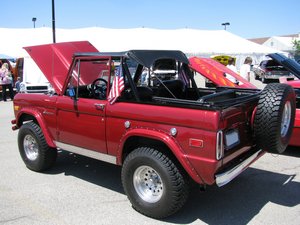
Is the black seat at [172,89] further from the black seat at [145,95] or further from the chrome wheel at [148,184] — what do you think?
the chrome wheel at [148,184]

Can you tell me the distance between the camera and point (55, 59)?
575 centimetres

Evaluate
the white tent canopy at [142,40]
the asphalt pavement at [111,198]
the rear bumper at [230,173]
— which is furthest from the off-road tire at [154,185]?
the white tent canopy at [142,40]

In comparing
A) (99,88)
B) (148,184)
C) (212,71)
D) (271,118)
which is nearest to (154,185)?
(148,184)

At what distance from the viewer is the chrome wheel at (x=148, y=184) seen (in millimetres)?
3967

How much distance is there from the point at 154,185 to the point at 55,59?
288cm

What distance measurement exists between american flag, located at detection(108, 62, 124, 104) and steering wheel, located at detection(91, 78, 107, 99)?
688 millimetres

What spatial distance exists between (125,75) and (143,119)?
2.53 feet

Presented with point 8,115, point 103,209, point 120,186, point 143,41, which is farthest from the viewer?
point 143,41

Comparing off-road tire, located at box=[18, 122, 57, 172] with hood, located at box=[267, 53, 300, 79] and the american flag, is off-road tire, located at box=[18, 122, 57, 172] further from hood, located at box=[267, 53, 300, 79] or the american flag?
hood, located at box=[267, 53, 300, 79]

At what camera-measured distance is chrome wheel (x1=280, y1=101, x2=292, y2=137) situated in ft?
13.7

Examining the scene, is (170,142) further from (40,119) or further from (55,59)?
(55,59)

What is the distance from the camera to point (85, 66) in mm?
5246

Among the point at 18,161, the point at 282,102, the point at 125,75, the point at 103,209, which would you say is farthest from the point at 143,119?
the point at 18,161

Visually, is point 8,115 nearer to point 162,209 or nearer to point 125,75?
point 125,75
